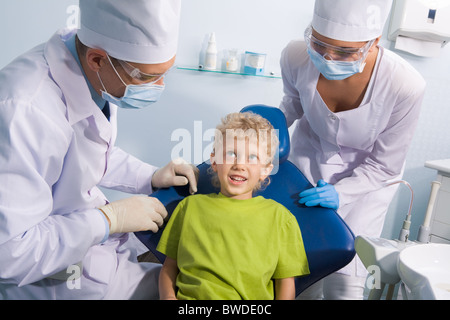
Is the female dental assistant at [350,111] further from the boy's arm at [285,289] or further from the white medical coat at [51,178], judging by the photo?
the white medical coat at [51,178]

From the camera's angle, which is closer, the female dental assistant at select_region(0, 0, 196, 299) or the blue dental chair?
the female dental assistant at select_region(0, 0, 196, 299)

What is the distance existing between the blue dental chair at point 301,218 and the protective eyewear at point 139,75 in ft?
1.44

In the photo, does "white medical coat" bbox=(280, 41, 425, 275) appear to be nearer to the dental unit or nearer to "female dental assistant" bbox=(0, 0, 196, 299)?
the dental unit

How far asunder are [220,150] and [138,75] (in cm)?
38

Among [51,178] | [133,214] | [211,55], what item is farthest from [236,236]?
[211,55]

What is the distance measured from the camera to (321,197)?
1.36 metres

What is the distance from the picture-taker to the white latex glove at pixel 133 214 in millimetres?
1163

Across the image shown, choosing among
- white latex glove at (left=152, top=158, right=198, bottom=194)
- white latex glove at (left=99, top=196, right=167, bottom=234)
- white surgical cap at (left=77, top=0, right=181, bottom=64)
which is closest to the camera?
white surgical cap at (left=77, top=0, right=181, bottom=64)

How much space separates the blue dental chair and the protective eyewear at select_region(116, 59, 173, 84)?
438 mm

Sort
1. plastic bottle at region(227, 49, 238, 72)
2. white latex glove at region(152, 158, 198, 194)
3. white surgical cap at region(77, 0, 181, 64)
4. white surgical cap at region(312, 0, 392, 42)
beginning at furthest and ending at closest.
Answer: plastic bottle at region(227, 49, 238, 72) < white latex glove at region(152, 158, 198, 194) < white surgical cap at region(312, 0, 392, 42) < white surgical cap at region(77, 0, 181, 64)

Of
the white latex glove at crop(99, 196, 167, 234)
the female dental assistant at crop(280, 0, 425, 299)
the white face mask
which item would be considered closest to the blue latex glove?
the female dental assistant at crop(280, 0, 425, 299)

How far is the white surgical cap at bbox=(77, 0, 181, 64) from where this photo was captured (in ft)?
3.39

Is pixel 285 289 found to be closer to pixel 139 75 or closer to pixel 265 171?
pixel 265 171

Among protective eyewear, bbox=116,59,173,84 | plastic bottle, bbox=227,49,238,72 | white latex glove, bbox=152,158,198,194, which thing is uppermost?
protective eyewear, bbox=116,59,173,84
